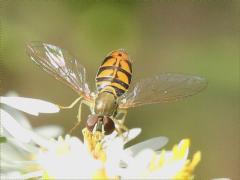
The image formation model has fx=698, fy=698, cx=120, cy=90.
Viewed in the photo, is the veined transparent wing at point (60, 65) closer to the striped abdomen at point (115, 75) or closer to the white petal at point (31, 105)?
the striped abdomen at point (115, 75)

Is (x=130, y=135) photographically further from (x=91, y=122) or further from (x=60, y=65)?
(x=60, y=65)

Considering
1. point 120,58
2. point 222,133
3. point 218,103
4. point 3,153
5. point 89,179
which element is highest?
point 218,103

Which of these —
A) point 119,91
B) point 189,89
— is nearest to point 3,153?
point 119,91

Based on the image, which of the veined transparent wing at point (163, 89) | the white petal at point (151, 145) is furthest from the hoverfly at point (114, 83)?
the white petal at point (151, 145)

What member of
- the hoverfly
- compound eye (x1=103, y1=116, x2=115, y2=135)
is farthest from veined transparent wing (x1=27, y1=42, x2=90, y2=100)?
compound eye (x1=103, y1=116, x2=115, y2=135)

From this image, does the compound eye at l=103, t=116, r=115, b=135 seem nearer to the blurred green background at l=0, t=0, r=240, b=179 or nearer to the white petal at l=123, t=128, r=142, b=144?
the white petal at l=123, t=128, r=142, b=144

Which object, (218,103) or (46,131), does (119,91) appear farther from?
(218,103)

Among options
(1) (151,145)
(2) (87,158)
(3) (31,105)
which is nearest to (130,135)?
(1) (151,145)
